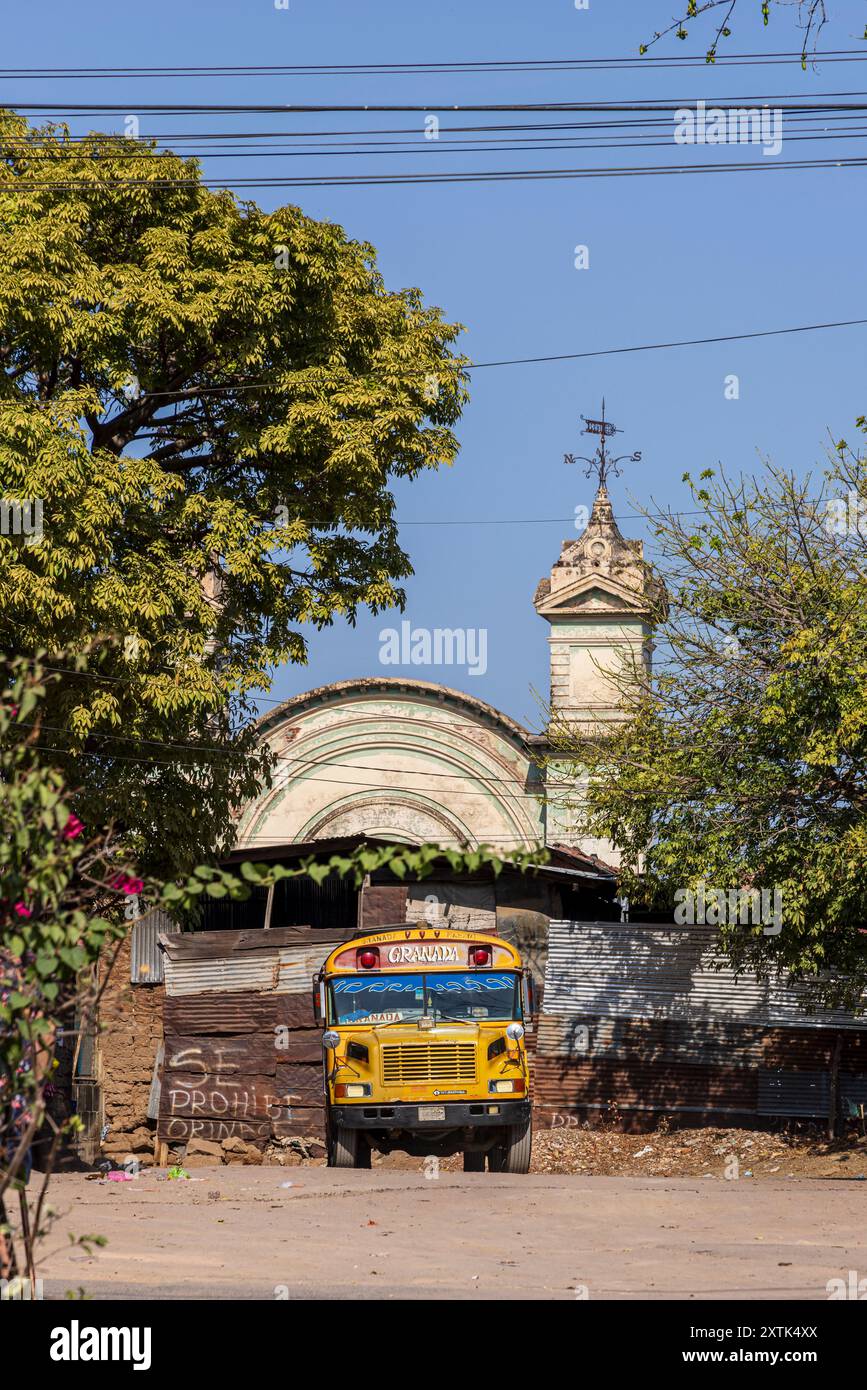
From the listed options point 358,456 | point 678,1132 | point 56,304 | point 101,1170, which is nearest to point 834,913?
point 678,1132

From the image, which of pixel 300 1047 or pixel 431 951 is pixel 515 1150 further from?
pixel 300 1047

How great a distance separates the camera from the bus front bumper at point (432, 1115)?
1875 cm

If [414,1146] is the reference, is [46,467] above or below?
above

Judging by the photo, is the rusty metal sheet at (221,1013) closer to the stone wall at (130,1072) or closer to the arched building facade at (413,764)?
the stone wall at (130,1072)

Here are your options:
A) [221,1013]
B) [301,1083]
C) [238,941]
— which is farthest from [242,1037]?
[238,941]

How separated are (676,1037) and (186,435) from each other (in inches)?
464

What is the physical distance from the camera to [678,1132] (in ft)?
83.1

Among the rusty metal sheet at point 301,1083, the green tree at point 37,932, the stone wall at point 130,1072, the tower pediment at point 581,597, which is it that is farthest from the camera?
the tower pediment at point 581,597

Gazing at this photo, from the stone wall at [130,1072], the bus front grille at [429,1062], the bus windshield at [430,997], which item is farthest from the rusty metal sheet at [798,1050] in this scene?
the stone wall at [130,1072]

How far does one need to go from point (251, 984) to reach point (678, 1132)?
7057 mm

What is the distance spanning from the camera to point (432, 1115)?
738 inches

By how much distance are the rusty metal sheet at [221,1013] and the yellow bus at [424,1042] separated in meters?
6.46
